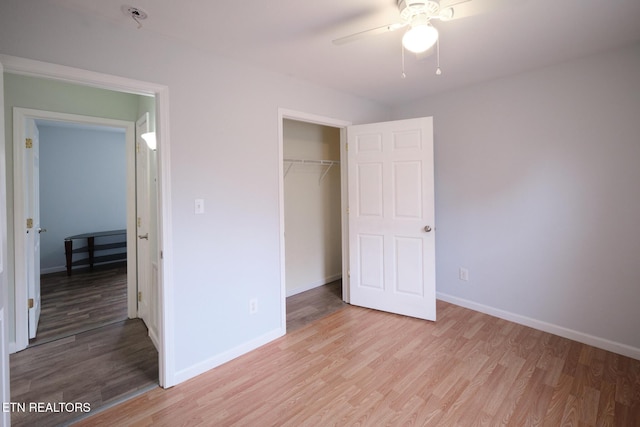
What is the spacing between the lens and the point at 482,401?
1.80m

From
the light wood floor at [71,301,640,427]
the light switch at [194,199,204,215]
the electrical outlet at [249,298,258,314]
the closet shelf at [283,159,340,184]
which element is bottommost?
the light wood floor at [71,301,640,427]

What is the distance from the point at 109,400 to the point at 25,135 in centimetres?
238

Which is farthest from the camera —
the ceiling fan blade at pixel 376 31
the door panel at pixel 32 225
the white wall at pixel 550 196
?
the door panel at pixel 32 225

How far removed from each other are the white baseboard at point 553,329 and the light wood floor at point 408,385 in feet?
0.24

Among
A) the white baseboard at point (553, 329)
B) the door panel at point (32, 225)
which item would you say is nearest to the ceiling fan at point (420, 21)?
the white baseboard at point (553, 329)

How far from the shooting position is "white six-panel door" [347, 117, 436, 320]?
9.34ft

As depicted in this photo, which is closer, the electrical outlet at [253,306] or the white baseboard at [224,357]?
the white baseboard at [224,357]

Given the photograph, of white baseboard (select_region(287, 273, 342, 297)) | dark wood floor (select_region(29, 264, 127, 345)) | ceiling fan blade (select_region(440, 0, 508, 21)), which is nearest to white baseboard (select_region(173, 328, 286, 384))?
white baseboard (select_region(287, 273, 342, 297))

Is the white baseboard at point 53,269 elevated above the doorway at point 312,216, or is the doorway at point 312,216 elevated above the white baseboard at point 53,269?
the doorway at point 312,216

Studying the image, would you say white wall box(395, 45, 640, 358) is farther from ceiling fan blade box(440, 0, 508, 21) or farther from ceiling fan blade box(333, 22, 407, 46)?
ceiling fan blade box(333, 22, 407, 46)

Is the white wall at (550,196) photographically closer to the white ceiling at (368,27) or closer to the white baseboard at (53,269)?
the white ceiling at (368,27)

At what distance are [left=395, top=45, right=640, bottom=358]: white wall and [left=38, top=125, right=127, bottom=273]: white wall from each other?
Answer: 4961mm

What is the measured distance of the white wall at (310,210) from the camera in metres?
3.68

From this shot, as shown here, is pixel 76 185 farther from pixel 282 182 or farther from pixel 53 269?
pixel 282 182
